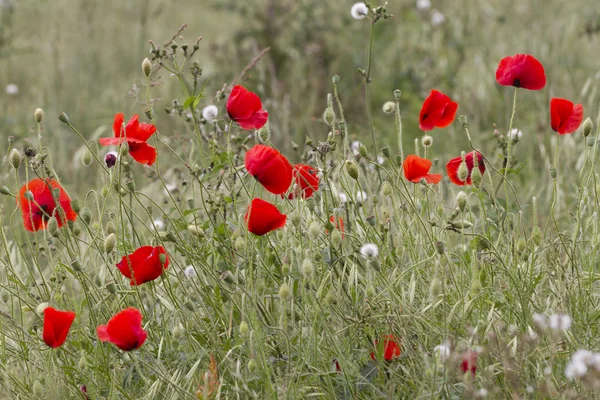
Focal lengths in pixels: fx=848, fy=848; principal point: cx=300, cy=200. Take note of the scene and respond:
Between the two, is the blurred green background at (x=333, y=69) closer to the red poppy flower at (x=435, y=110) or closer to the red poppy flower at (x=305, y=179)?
the red poppy flower at (x=435, y=110)

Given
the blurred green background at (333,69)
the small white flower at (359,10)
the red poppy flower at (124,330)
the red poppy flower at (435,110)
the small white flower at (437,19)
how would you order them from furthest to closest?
the small white flower at (437,19) < the blurred green background at (333,69) < the small white flower at (359,10) < the red poppy flower at (435,110) < the red poppy flower at (124,330)

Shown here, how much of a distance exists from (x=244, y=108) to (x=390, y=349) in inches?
23.7

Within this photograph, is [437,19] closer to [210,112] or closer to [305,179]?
[210,112]

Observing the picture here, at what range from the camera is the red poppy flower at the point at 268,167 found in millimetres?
1648

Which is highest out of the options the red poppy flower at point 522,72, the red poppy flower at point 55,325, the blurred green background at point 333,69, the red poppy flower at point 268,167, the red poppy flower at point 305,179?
the red poppy flower at point 522,72

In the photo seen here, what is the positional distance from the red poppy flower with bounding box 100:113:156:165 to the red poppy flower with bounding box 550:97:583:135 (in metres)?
0.91

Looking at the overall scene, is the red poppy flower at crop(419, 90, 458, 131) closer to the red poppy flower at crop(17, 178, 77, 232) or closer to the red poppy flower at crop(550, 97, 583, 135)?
the red poppy flower at crop(550, 97, 583, 135)

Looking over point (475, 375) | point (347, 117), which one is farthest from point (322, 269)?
point (347, 117)

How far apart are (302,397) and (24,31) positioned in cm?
682

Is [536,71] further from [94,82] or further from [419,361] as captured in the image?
[94,82]

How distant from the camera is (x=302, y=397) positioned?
5.52 ft

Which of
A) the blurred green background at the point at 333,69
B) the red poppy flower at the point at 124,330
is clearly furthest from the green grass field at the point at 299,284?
the blurred green background at the point at 333,69

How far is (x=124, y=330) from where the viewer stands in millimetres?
1490

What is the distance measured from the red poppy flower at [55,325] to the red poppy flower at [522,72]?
1.09 m
